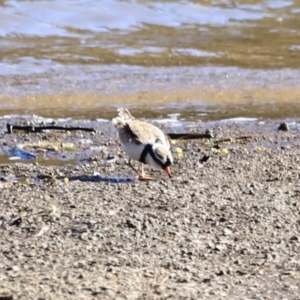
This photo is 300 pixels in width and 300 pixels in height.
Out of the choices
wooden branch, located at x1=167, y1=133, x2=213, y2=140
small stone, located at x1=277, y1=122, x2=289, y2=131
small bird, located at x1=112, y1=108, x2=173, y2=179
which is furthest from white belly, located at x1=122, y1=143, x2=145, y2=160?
small stone, located at x1=277, y1=122, x2=289, y2=131

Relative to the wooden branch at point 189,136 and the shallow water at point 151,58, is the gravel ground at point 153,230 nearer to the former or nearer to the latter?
the wooden branch at point 189,136

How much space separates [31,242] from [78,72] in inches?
309

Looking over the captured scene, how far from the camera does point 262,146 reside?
9914mm

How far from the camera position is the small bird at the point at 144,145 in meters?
8.27

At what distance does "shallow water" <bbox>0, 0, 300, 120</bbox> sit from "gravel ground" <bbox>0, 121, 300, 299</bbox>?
10.1 feet

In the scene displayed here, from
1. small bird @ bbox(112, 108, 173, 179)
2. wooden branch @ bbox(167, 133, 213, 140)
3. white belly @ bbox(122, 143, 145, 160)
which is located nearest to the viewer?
small bird @ bbox(112, 108, 173, 179)

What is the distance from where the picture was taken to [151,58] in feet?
48.6

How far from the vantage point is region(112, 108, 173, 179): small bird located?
827 cm

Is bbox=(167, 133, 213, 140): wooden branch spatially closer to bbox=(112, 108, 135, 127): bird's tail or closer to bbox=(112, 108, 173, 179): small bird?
bbox=(112, 108, 135, 127): bird's tail

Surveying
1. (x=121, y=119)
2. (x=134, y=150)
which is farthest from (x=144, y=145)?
(x=121, y=119)

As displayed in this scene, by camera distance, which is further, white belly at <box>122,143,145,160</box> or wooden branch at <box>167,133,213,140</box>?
wooden branch at <box>167,133,213,140</box>

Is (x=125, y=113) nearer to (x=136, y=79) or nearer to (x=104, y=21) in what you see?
(x=136, y=79)

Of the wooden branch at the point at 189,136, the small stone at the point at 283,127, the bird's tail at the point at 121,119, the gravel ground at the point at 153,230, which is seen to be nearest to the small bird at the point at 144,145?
the bird's tail at the point at 121,119

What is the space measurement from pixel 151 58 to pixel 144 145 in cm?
658
